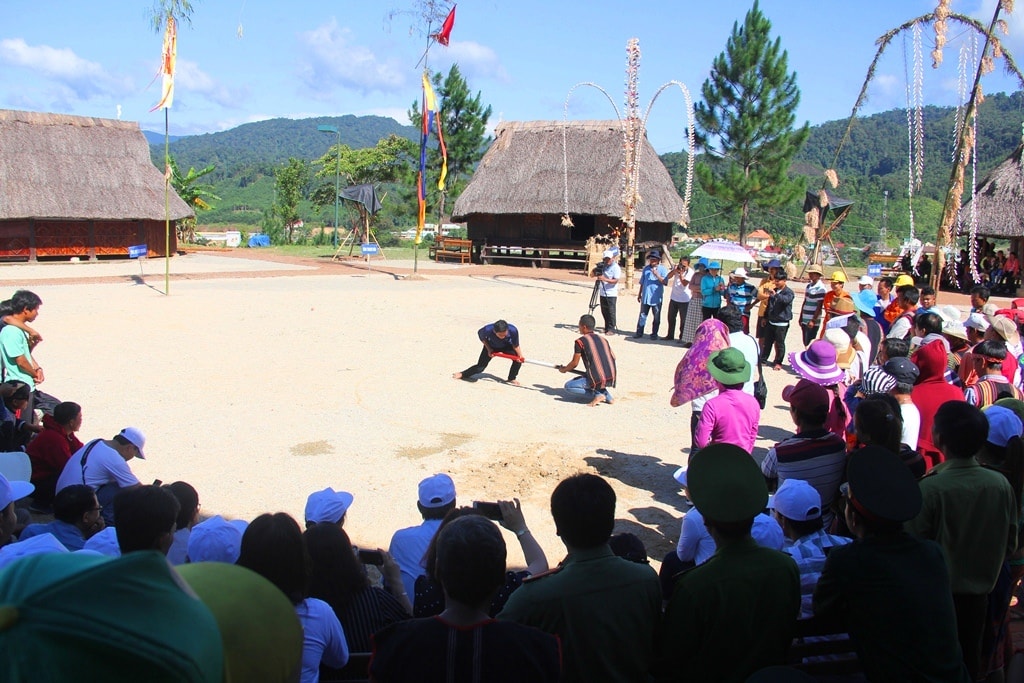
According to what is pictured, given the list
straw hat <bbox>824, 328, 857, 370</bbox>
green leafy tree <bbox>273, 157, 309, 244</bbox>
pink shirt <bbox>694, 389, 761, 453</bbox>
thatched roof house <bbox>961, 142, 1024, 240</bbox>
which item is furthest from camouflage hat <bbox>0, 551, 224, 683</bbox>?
green leafy tree <bbox>273, 157, 309, 244</bbox>

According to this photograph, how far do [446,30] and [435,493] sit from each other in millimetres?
20216

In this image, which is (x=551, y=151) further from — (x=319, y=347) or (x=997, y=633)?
(x=997, y=633)

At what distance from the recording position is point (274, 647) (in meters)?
1.53

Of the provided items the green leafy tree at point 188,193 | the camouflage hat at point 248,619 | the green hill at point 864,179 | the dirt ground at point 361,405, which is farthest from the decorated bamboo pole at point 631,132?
the green leafy tree at point 188,193

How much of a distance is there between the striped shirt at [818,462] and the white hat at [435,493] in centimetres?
186

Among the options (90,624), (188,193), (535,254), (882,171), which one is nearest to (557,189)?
(535,254)

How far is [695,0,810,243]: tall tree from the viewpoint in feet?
105

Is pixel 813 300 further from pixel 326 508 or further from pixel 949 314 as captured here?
pixel 326 508

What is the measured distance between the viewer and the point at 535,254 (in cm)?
3384

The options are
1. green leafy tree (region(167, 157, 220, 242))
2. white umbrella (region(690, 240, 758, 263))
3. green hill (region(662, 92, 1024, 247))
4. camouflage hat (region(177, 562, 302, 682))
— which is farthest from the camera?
green hill (region(662, 92, 1024, 247))

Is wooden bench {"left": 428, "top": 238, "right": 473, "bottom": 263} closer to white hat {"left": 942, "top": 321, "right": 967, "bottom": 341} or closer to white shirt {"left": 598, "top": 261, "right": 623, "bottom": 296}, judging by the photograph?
white shirt {"left": 598, "top": 261, "right": 623, "bottom": 296}

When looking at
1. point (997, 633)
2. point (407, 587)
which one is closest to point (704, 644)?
point (407, 587)

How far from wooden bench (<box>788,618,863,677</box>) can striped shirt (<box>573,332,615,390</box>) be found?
672cm

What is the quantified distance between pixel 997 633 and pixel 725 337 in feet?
10.5
